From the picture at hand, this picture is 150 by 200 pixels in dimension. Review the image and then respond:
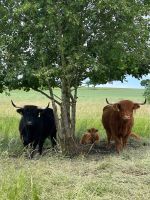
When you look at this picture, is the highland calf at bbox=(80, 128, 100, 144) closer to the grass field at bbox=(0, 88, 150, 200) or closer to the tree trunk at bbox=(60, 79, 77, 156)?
the tree trunk at bbox=(60, 79, 77, 156)

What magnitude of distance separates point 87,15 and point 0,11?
2.27m

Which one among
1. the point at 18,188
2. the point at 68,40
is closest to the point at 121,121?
the point at 68,40

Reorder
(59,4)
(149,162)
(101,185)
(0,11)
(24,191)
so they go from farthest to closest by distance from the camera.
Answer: (0,11) < (59,4) < (149,162) < (101,185) < (24,191)

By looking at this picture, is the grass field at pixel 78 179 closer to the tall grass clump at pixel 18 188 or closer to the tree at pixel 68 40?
the tall grass clump at pixel 18 188

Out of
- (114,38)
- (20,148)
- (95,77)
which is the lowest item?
(20,148)

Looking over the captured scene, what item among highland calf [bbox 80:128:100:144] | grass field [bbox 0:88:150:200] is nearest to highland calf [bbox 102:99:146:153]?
highland calf [bbox 80:128:100:144]

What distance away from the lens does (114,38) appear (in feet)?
44.8

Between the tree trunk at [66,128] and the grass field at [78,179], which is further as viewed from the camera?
the tree trunk at [66,128]

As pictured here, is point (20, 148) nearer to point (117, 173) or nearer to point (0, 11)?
point (0, 11)

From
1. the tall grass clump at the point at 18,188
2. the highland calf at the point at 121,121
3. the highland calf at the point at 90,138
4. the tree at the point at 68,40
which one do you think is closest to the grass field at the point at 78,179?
the tall grass clump at the point at 18,188

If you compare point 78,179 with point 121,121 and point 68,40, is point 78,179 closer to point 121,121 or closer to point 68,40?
point 68,40

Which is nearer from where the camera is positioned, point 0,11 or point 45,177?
point 45,177

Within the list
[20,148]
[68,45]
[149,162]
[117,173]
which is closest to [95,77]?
[68,45]

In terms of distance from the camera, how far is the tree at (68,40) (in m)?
13.3
